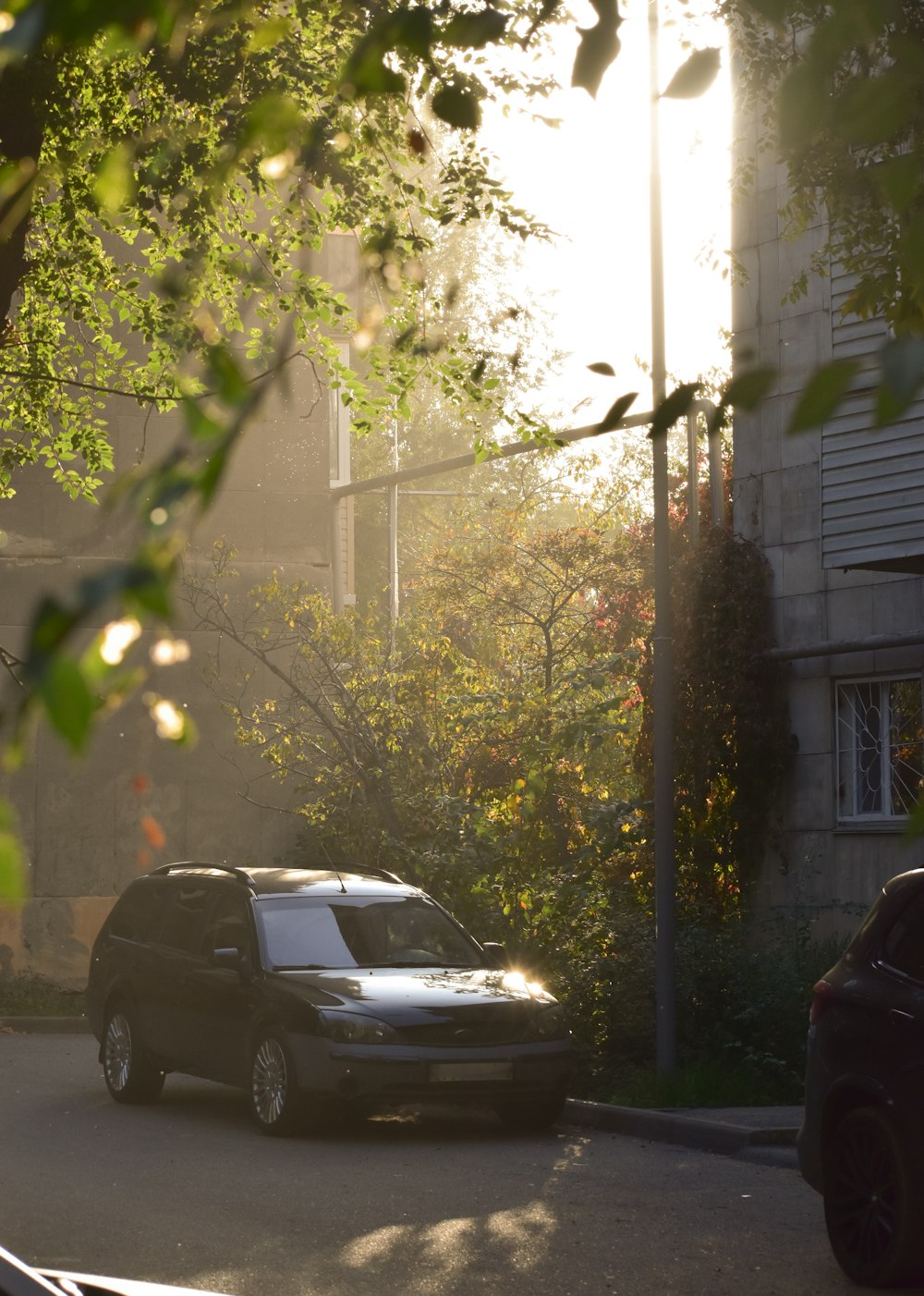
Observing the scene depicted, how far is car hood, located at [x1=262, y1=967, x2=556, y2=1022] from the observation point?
11.6 m

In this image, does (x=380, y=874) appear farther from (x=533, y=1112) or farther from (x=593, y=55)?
(x=593, y=55)

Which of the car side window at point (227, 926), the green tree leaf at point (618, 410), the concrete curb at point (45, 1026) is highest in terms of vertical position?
the green tree leaf at point (618, 410)

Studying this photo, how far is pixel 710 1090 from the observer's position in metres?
12.6

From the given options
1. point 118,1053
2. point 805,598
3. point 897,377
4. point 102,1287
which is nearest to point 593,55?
point 897,377

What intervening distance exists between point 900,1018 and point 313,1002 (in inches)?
209

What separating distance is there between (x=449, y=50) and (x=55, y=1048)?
36.9 ft

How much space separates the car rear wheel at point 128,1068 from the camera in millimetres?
13352

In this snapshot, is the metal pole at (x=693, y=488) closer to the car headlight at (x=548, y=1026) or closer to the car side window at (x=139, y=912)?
the car side window at (x=139, y=912)

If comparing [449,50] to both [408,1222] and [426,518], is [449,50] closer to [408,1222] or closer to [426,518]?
[408,1222]

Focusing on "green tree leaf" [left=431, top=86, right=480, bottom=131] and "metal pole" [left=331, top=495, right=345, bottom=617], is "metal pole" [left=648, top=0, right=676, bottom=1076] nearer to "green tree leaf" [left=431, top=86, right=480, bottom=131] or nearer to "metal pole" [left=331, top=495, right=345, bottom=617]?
"green tree leaf" [left=431, top=86, right=480, bottom=131]

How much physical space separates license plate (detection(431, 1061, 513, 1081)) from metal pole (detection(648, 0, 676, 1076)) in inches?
70.1

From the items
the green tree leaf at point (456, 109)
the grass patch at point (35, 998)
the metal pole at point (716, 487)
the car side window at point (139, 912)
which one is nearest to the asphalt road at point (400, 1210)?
the car side window at point (139, 912)

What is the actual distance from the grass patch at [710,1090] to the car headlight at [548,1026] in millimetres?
942

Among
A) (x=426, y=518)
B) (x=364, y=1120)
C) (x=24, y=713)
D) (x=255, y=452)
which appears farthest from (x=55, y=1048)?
(x=426, y=518)
